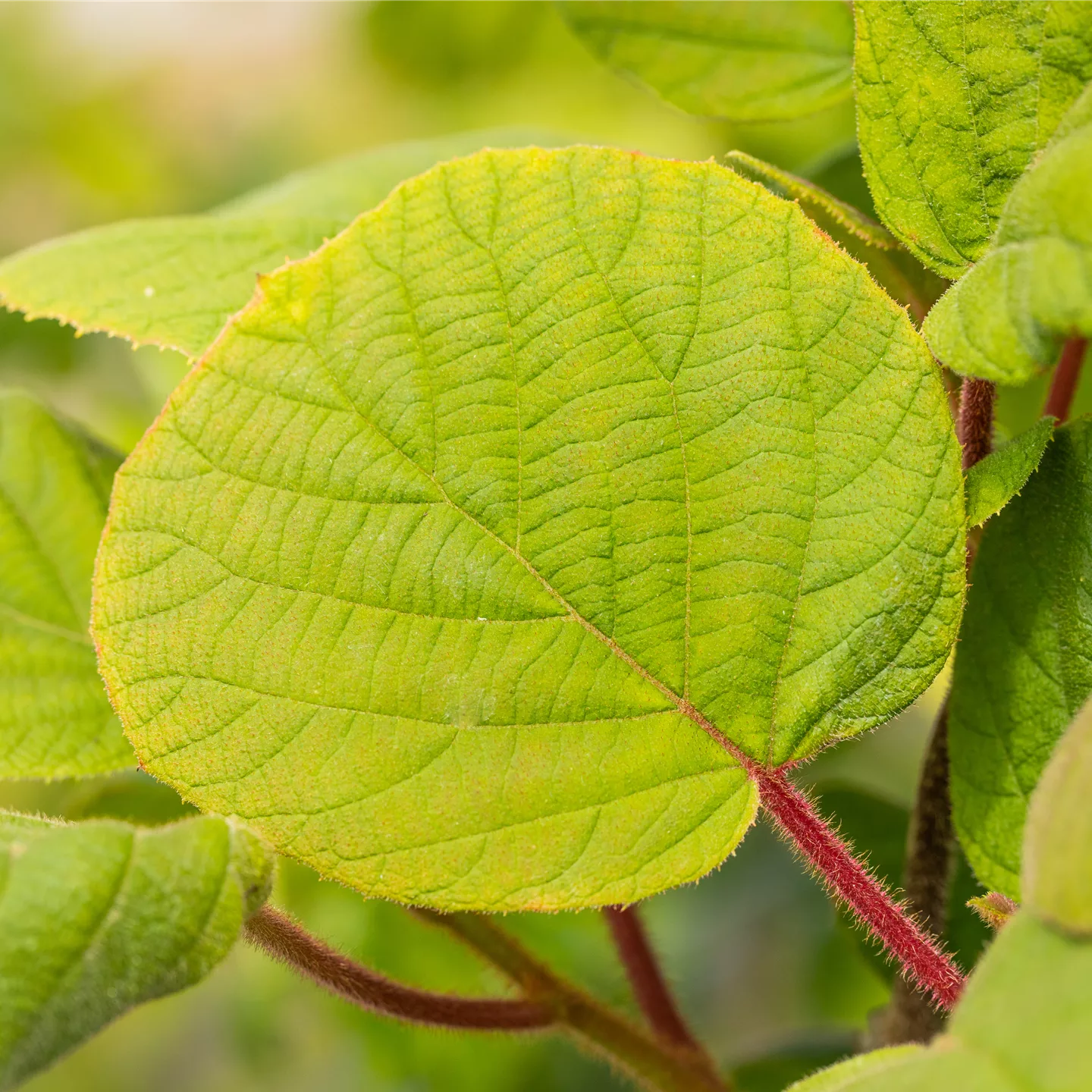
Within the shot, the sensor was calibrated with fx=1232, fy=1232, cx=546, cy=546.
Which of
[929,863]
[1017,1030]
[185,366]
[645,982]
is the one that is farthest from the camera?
[185,366]

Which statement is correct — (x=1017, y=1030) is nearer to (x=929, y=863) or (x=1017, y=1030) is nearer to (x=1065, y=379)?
(x=929, y=863)

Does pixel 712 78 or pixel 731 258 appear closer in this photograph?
pixel 731 258

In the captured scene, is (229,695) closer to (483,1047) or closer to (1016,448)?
(1016,448)

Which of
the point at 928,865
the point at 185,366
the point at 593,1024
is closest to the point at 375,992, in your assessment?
the point at 593,1024

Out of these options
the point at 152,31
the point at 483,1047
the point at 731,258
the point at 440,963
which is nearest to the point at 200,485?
the point at 731,258

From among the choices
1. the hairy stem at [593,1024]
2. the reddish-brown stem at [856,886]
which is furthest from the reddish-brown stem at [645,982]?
the reddish-brown stem at [856,886]

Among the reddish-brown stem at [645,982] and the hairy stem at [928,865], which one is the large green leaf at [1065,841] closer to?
the hairy stem at [928,865]
